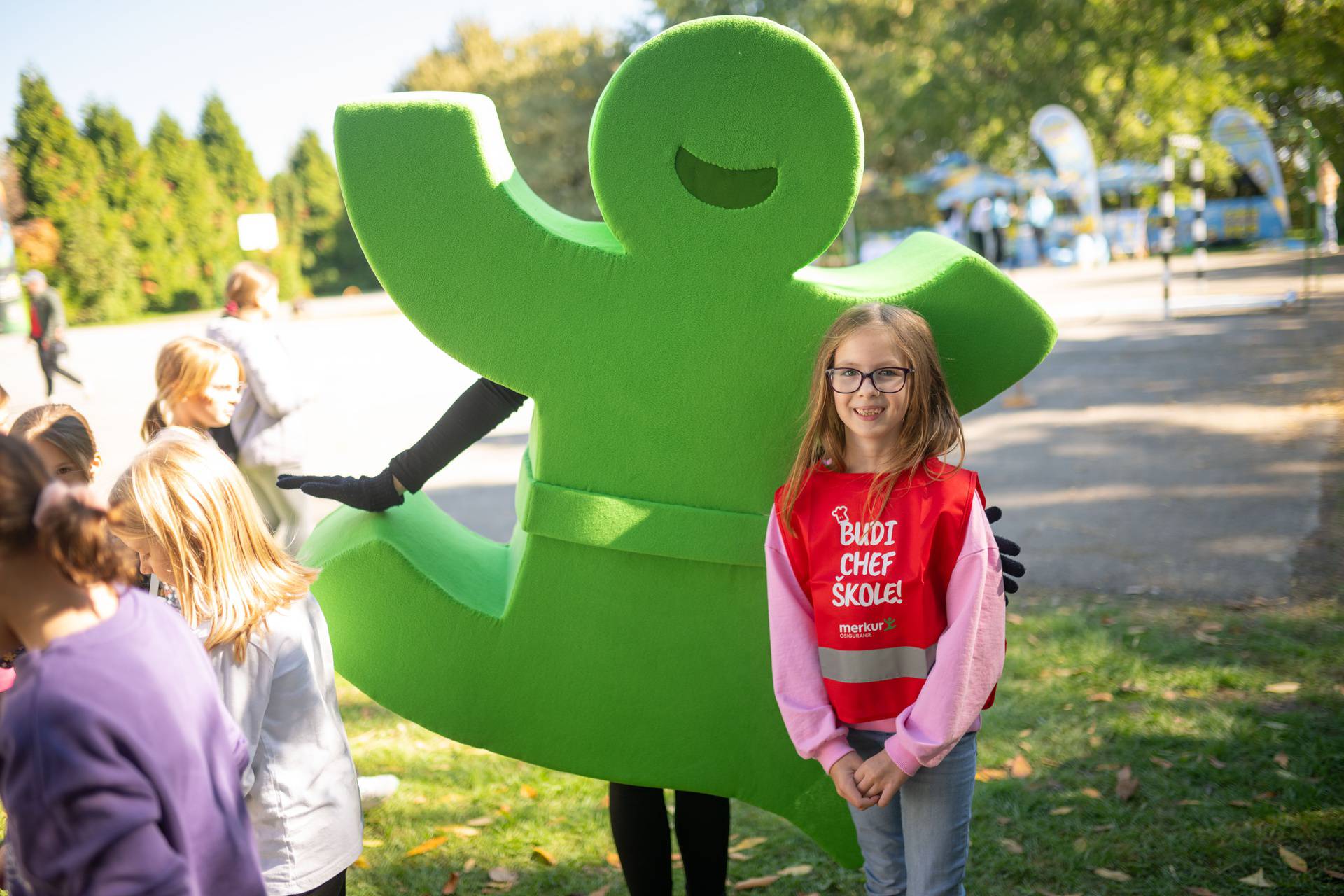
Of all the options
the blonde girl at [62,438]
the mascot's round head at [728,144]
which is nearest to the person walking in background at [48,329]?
the blonde girl at [62,438]

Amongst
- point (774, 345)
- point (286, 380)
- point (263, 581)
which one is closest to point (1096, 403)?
point (286, 380)

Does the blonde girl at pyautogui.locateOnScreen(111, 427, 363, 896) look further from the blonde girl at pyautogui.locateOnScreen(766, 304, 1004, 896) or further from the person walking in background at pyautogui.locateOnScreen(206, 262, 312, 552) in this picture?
the person walking in background at pyautogui.locateOnScreen(206, 262, 312, 552)

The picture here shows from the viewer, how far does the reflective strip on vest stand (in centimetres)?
202

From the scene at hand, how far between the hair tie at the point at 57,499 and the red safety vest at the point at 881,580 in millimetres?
1250

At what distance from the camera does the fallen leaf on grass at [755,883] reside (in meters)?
3.16

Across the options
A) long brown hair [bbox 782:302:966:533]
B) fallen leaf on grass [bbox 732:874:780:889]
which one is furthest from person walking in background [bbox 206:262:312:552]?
long brown hair [bbox 782:302:966:533]

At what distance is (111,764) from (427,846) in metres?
2.30

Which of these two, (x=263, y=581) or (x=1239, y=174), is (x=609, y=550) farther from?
(x=1239, y=174)

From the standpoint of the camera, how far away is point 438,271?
237 cm

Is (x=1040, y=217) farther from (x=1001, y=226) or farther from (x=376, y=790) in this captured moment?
(x=376, y=790)

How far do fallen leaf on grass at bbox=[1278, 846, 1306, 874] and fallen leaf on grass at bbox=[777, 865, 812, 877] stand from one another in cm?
133

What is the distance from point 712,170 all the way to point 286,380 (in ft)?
9.70

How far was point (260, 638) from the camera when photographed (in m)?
1.95

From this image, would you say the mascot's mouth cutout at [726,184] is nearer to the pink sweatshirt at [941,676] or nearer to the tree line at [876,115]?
the pink sweatshirt at [941,676]
